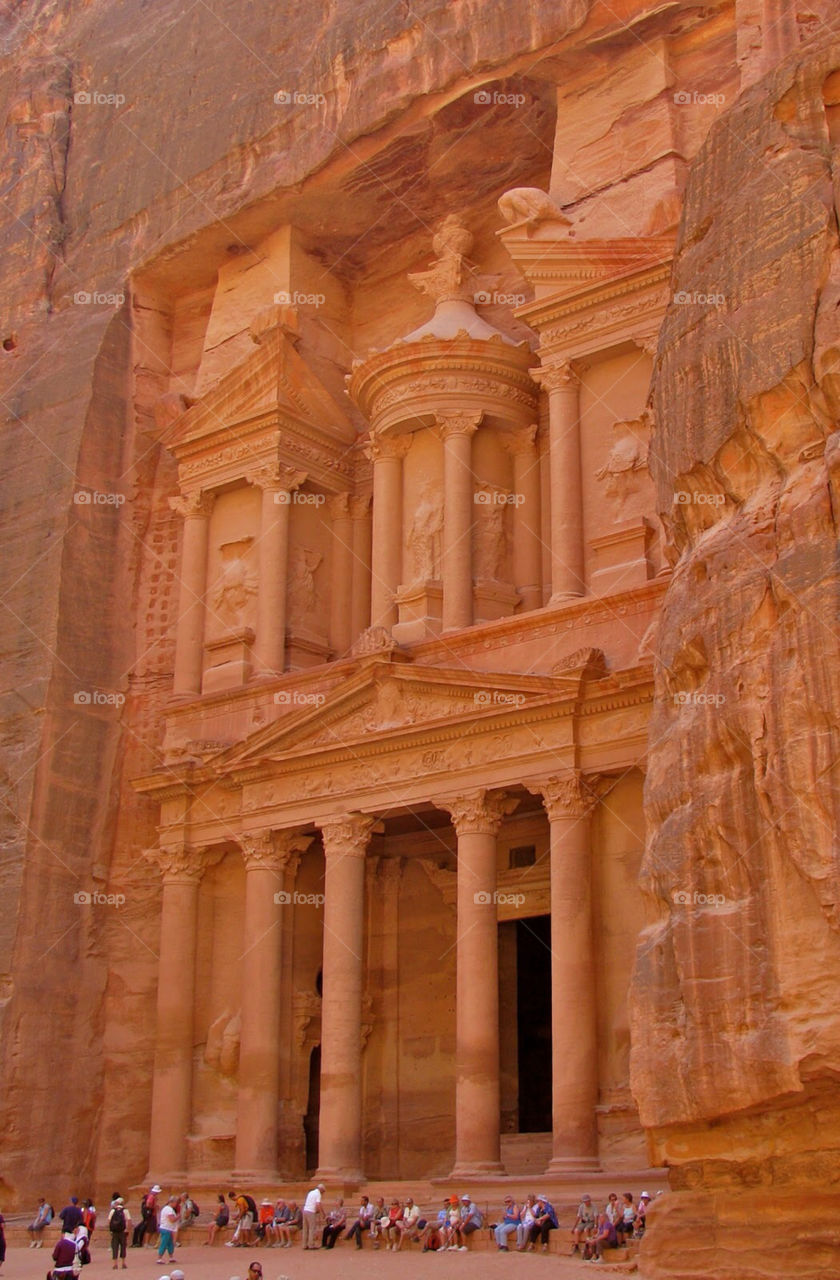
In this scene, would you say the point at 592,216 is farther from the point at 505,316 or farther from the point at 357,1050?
the point at 357,1050

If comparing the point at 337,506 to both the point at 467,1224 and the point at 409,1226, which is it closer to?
the point at 409,1226

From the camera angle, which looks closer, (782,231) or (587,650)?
(782,231)

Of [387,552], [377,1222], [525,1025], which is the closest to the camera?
[377,1222]

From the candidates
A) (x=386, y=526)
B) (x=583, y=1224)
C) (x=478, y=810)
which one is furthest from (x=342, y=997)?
(x=386, y=526)

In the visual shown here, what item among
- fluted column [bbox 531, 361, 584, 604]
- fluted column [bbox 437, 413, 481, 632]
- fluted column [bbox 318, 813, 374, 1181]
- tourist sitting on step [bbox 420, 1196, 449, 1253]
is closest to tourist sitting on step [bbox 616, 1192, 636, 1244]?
tourist sitting on step [bbox 420, 1196, 449, 1253]

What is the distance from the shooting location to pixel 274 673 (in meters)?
26.8

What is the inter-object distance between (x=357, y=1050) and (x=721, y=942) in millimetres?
10622

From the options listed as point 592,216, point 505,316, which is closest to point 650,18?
point 592,216

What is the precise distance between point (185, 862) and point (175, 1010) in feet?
7.43

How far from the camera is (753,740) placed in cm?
1391

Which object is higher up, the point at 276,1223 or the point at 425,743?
the point at 425,743

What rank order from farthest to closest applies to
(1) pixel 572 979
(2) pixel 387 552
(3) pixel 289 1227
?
(2) pixel 387 552
(3) pixel 289 1227
(1) pixel 572 979

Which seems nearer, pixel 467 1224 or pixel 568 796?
pixel 467 1224

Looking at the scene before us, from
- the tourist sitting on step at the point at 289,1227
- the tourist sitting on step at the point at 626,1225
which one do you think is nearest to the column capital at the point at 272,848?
the tourist sitting on step at the point at 289,1227
